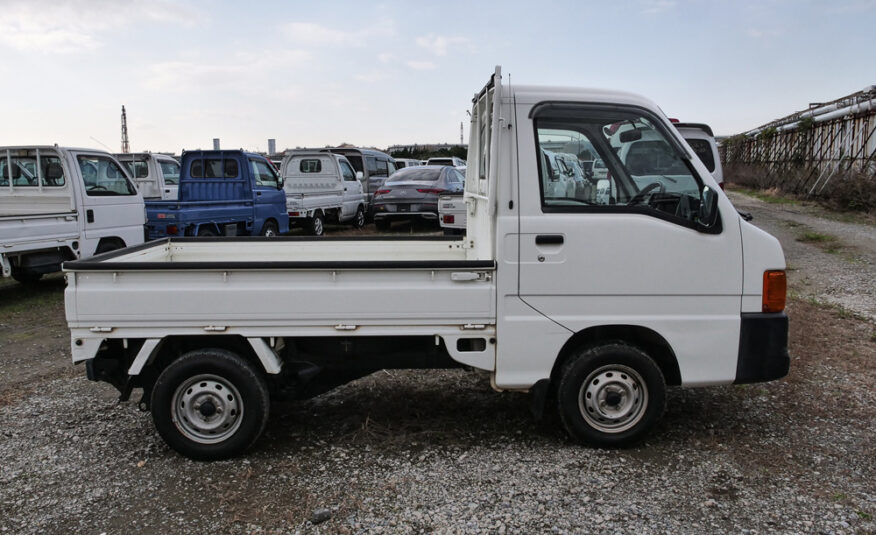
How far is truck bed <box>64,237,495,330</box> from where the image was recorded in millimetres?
4074

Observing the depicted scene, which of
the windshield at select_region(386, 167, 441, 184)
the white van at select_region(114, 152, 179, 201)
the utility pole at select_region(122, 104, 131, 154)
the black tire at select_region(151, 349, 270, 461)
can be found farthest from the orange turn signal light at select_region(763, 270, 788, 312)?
the utility pole at select_region(122, 104, 131, 154)

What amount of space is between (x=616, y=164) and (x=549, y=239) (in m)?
0.65

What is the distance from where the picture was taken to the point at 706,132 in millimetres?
10859

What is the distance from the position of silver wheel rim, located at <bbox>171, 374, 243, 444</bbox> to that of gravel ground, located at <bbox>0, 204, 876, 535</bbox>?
0.20 metres

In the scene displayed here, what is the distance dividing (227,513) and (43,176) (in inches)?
314

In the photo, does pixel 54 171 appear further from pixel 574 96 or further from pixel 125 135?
pixel 125 135

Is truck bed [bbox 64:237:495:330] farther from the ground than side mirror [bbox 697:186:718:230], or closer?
closer

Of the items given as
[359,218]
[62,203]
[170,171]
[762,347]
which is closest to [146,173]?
[170,171]

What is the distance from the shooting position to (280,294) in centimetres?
412

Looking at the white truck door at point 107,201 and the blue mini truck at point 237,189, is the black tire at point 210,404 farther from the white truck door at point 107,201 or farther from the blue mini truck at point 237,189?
the blue mini truck at point 237,189

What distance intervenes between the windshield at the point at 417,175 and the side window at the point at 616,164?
1240cm

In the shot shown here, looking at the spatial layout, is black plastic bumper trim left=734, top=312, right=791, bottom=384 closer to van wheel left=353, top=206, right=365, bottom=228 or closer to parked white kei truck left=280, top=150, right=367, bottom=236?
parked white kei truck left=280, top=150, right=367, bottom=236

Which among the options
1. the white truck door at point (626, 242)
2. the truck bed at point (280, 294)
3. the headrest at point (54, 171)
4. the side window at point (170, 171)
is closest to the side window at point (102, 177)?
the headrest at point (54, 171)

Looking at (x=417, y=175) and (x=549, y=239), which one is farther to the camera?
(x=417, y=175)
